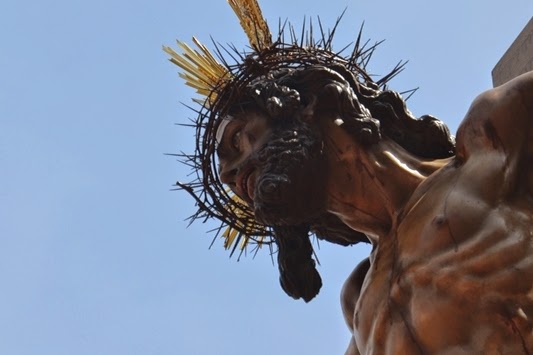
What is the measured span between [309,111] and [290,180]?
1.39 ft

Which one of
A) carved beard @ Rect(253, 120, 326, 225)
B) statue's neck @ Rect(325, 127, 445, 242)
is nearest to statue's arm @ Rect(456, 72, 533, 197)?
statue's neck @ Rect(325, 127, 445, 242)

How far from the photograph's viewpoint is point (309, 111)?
6.78 m

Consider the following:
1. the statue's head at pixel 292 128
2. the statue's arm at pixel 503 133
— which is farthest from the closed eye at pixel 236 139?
the statue's arm at pixel 503 133

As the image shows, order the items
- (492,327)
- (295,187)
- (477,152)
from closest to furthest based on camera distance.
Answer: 1. (492,327)
2. (477,152)
3. (295,187)

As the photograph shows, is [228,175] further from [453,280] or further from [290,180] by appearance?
[453,280]

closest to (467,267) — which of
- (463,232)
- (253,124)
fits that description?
(463,232)

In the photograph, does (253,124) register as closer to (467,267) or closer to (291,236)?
(291,236)

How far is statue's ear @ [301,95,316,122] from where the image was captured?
22.2 feet

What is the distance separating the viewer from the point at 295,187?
6547mm

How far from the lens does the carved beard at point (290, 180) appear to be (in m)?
6.52

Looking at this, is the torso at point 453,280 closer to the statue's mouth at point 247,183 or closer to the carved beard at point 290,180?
the carved beard at point 290,180

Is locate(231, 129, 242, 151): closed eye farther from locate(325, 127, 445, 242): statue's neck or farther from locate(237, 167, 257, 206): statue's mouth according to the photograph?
locate(325, 127, 445, 242): statue's neck

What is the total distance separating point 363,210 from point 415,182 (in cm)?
27

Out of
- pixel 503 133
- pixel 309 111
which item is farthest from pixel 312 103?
pixel 503 133
